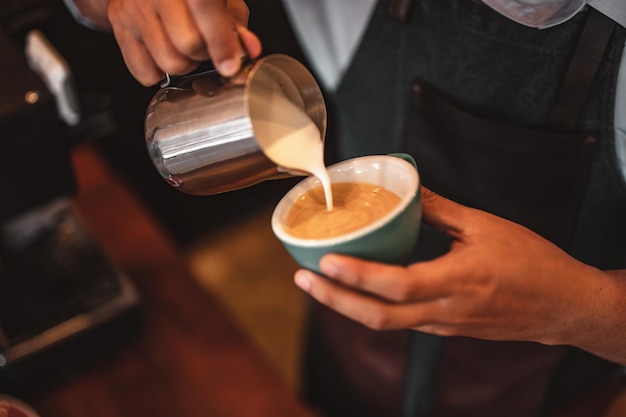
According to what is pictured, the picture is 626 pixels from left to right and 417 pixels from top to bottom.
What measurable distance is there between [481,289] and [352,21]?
687mm

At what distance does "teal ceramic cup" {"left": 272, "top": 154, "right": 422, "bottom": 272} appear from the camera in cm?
69

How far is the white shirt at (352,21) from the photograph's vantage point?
35.3 inches

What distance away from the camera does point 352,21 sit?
1215mm

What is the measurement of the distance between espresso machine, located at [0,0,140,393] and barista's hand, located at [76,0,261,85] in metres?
0.18

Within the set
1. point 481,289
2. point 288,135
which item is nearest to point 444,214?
point 481,289

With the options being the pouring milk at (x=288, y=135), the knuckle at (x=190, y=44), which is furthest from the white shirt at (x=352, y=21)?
the knuckle at (x=190, y=44)

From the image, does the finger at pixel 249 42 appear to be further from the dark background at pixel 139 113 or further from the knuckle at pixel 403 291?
the dark background at pixel 139 113

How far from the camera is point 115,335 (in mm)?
1187

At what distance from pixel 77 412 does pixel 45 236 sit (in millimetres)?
346

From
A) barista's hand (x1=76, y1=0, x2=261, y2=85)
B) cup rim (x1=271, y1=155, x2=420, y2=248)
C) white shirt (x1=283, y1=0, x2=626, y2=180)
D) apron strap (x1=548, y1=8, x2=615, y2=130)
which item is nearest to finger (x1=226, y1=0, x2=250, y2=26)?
barista's hand (x1=76, y1=0, x2=261, y2=85)

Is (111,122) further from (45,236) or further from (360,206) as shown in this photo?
(360,206)

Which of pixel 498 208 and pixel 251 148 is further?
pixel 498 208

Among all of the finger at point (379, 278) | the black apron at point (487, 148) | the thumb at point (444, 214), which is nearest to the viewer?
the finger at point (379, 278)

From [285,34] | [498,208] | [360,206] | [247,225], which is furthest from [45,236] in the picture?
[247,225]
